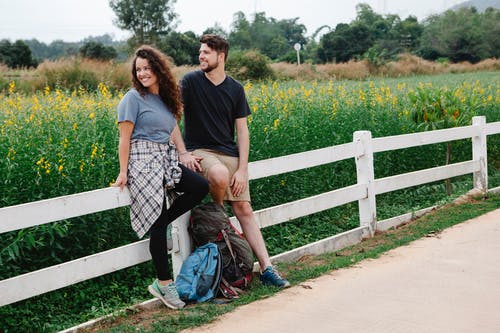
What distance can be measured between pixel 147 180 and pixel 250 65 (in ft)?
107

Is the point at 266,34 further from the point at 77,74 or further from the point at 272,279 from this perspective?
the point at 272,279

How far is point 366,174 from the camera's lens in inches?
303

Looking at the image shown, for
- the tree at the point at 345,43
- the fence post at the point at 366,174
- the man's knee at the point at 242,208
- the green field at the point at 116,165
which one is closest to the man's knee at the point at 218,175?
the man's knee at the point at 242,208

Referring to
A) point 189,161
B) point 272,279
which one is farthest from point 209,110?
point 272,279

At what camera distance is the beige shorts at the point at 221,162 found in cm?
560

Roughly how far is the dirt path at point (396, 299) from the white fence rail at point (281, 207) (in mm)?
799

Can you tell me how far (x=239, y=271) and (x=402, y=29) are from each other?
8835 cm

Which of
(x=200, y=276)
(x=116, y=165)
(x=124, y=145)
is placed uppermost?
(x=124, y=145)

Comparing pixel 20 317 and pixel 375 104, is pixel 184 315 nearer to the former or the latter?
pixel 20 317

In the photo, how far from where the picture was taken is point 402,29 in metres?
89.8

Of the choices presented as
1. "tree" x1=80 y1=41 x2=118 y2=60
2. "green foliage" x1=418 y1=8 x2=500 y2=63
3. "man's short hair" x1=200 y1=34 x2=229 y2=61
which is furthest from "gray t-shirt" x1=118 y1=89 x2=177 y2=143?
"green foliage" x1=418 y1=8 x2=500 y2=63

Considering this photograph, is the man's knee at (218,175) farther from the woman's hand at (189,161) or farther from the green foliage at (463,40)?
the green foliage at (463,40)

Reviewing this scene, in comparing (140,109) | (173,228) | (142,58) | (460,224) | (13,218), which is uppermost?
(142,58)

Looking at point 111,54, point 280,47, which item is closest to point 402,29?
point 280,47
